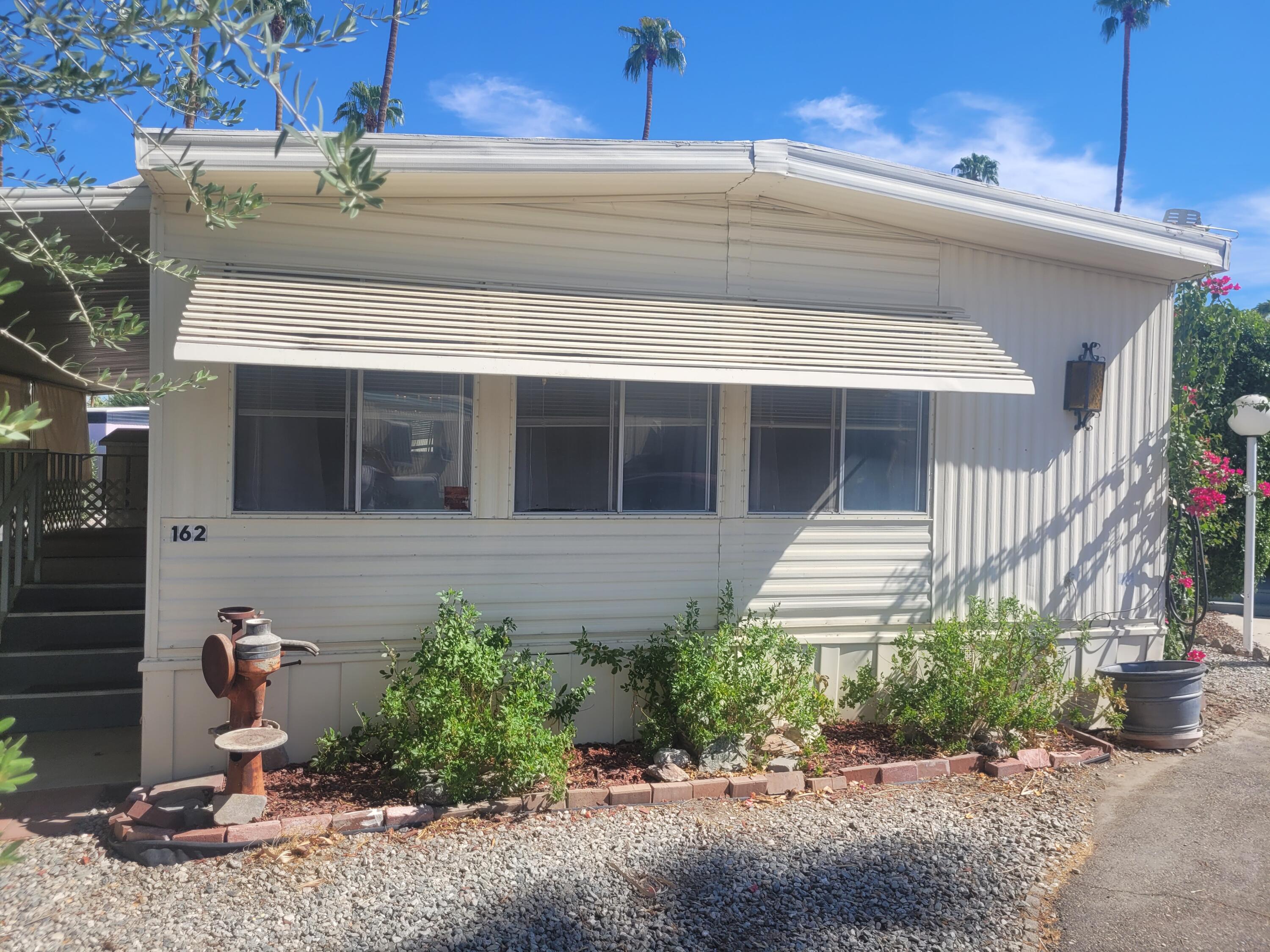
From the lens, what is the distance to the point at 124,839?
4562 mm

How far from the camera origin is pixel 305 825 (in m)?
4.63

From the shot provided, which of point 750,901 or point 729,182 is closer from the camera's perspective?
point 750,901

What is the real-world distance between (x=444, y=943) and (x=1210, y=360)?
983cm

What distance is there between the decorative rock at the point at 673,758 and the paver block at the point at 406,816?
1.42 metres

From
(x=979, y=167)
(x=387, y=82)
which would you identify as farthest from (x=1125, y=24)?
(x=387, y=82)

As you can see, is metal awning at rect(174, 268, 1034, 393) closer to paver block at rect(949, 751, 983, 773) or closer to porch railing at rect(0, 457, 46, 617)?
paver block at rect(949, 751, 983, 773)

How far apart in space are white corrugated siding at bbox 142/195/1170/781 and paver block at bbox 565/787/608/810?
87cm

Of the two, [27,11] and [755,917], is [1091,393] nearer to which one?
[755,917]

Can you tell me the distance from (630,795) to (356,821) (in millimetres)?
1496

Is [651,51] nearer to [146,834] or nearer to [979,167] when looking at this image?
[979,167]

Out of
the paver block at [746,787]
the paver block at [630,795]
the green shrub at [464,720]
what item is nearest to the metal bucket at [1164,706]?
the paver block at [746,787]

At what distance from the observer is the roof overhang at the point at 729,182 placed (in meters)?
4.95

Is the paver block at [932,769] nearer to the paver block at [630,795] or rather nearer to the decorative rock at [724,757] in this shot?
the decorative rock at [724,757]

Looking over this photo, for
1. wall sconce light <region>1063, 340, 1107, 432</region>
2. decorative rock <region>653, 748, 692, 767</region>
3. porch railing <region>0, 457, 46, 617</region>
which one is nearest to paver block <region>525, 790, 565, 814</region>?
decorative rock <region>653, 748, 692, 767</region>
